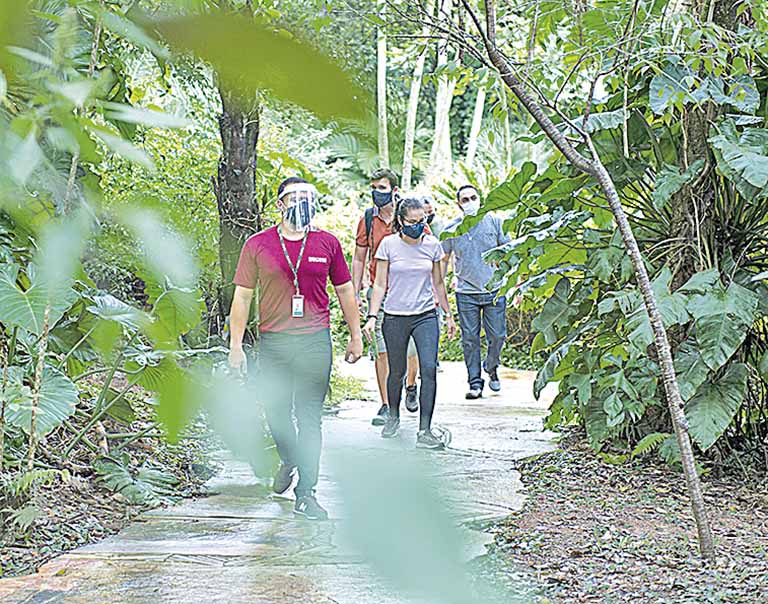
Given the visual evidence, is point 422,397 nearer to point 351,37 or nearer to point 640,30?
point 640,30

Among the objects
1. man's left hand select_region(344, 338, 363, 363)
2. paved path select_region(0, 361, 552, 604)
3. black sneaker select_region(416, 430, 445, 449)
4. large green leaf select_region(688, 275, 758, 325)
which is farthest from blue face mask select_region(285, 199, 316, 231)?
Result: black sneaker select_region(416, 430, 445, 449)

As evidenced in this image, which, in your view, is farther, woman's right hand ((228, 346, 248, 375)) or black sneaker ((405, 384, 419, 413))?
black sneaker ((405, 384, 419, 413))

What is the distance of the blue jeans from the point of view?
A: 9.07 meters

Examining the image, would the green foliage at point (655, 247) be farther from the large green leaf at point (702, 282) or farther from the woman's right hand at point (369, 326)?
the woman's right hand at point (369, 326)

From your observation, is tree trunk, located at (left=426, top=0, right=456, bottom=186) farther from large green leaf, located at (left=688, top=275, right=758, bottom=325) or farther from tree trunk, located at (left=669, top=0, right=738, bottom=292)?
tree trunk, located at (left=669, top=0, right=738, bottom=292)

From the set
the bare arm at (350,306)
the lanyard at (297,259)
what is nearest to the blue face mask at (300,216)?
the lanyard at (297,259)

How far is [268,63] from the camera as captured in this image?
0.47 m

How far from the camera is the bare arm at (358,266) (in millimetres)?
7637

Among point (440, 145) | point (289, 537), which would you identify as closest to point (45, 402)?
point (289, 537)

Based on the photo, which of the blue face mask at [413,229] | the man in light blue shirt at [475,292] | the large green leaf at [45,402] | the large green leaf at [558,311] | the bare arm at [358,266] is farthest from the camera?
the man in light blue shirt at [475,292]

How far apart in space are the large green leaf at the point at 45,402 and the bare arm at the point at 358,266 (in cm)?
334

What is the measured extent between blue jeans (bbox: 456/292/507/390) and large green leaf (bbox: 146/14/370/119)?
28.1 ft

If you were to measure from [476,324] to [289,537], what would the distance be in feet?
15.6

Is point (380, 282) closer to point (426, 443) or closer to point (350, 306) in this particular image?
point (350, 306)
